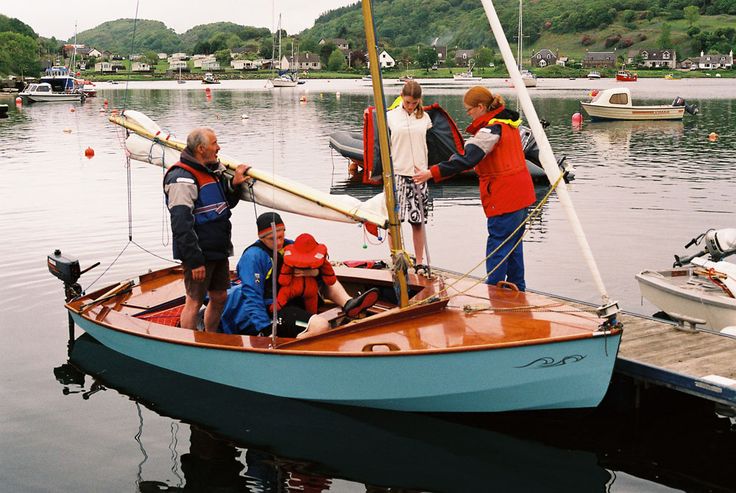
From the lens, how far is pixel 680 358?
800cm

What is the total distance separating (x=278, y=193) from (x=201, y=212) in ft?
2.97

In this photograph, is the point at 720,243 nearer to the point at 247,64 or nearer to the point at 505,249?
the point at 505,249

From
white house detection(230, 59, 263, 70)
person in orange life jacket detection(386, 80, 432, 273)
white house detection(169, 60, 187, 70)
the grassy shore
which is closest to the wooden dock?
person in orange life jacket detection(386, 80, 432, 273)

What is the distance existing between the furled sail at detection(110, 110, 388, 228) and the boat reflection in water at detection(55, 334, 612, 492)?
202 cm

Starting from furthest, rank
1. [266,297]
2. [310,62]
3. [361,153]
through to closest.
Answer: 1. [310,62]
2. [361,153]
3. [266,297]

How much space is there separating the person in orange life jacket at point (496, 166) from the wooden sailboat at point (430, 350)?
65cm

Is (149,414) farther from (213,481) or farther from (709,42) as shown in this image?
(709,42)

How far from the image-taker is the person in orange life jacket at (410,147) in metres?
10.2

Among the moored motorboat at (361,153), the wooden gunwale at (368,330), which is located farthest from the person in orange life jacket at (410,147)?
the moored motorboat at (361,153)

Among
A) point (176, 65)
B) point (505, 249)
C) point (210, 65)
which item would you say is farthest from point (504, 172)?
point (210, 65)

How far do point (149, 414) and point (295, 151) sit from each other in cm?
2641

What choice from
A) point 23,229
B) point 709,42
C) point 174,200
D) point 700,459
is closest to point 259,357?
point 174,200

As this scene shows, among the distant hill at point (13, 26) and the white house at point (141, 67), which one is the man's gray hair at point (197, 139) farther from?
the white house at point (141, 67)

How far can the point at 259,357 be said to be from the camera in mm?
8086
